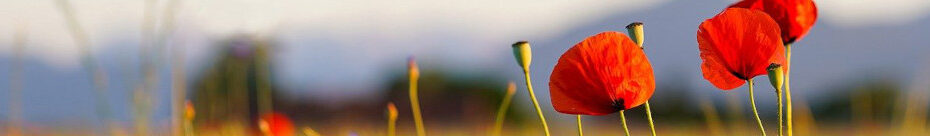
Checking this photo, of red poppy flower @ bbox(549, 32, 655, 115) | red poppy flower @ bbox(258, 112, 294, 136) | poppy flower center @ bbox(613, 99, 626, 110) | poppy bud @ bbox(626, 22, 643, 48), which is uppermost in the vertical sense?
poppy bud @ bbox(626, 22, 643, 48)

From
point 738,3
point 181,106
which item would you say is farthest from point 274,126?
point 738,3

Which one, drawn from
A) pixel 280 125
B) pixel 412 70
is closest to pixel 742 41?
pixel 412 70

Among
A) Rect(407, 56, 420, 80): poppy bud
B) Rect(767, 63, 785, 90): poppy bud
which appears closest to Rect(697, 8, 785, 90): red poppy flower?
Rect(767, 63, 785, 90): poppy bud

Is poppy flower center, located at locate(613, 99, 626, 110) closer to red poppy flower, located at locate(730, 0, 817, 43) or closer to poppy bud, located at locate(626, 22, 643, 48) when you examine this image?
poppy bud, located at locate(626, 22, 643, 48)

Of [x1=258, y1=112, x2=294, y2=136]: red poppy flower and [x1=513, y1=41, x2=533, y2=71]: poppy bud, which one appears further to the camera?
[x1=258, y1=112, x2=294, y2=136]: red poppy flower

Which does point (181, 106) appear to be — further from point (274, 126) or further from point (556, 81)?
point (556, 81)

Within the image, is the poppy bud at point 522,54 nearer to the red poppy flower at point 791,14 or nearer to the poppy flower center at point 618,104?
the poppy flower center at point 618,104

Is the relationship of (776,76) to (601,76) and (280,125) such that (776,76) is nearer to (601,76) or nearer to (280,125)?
(601,76)
